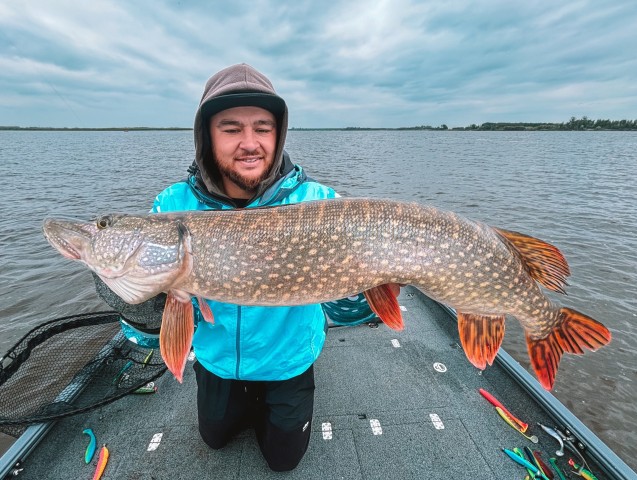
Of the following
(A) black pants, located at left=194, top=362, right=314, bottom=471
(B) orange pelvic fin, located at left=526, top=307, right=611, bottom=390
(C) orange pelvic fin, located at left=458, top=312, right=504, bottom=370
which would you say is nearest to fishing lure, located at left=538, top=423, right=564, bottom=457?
(B) orange pelvic fin, located at left=526, top=307, right=611, bottom=390

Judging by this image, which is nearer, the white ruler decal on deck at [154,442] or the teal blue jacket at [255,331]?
the teal blue jacket at [255,331]

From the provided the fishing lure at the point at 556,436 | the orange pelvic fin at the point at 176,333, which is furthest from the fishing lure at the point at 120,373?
the fishing lure at the point at 556,436

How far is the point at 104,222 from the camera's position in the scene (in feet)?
6.33

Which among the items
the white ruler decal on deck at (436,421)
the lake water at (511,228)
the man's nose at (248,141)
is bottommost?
the lake water at (511,228)

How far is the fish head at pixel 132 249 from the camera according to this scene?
185 cm

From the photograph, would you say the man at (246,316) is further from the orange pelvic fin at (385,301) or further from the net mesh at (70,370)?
the net mesh at (70,370)

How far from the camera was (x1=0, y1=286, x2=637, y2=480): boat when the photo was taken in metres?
2.10

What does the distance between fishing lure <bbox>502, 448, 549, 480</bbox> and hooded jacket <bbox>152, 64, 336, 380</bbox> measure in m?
1.42

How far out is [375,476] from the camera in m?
2.09

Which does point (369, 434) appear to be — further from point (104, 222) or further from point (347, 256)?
point (104, 222)

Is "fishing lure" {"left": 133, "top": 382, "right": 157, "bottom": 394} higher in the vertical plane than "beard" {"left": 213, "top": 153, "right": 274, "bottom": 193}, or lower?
lower

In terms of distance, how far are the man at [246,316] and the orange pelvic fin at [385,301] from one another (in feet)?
1.68

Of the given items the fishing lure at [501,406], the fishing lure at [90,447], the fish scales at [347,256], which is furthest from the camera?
the fishing lure at [501,406]

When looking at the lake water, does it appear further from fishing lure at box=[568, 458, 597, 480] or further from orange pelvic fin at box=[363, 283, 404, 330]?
orange pelvic fin at box=[363, 283, 404, 330]
